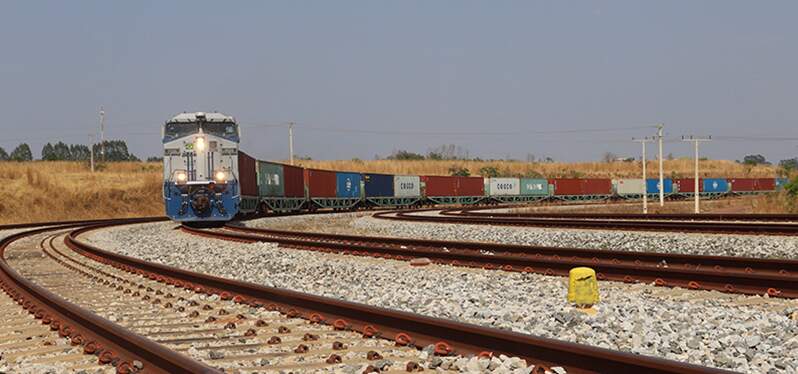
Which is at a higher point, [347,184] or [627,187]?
[347,184]

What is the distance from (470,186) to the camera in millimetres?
64125

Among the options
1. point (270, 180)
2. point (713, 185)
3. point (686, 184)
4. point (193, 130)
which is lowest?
point (713, 185)

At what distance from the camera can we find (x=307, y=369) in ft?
19.3

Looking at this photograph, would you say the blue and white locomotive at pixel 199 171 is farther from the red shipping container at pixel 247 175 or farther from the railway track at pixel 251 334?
the railway track at pixel 251 334

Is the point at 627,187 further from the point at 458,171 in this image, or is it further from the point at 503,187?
the point at 458,171

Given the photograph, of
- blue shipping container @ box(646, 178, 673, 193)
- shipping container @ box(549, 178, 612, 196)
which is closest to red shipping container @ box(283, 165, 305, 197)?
shipping container @ box(549, 178, 612, 196)

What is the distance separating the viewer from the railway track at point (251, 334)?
550cm

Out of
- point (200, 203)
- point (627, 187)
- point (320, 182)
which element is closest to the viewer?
point (200, 203)

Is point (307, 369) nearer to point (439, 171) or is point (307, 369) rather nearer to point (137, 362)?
point (137, 362)

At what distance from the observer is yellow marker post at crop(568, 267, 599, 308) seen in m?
8.37

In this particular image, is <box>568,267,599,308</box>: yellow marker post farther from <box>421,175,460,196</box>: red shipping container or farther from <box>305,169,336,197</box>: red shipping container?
<box>421,175,460,196</box>: red shipping container

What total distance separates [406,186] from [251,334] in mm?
50261

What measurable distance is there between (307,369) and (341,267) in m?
8.16

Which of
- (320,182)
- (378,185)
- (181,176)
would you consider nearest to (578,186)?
(378,185)
